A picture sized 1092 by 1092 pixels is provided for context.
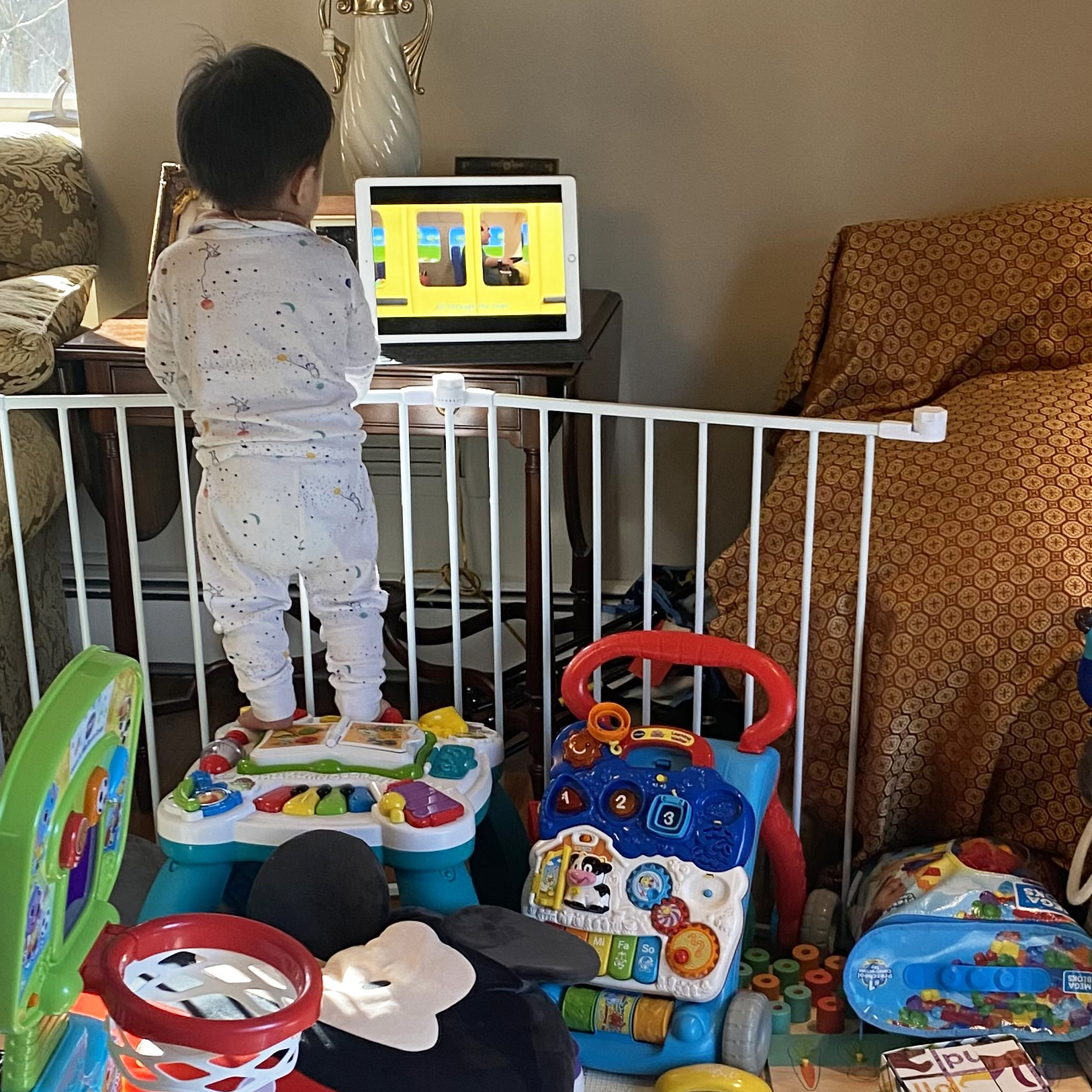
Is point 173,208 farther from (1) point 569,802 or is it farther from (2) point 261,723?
(1) point 569,802

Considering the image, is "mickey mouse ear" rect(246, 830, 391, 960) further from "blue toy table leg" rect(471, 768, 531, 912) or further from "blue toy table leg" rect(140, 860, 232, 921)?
"blue toy table leg" rect(471, 768, 531, 912)

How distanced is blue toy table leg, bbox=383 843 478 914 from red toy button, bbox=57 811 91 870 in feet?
1.89

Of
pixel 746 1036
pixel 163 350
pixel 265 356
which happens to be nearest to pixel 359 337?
pixel 265 356

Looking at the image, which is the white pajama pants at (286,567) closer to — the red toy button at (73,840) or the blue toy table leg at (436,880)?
the blue toy table leg at (436,880)

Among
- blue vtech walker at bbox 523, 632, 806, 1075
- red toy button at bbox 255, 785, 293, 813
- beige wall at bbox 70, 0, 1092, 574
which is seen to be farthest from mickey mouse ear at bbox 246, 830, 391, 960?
beige wall at bbox 70, 0, 1092, 574

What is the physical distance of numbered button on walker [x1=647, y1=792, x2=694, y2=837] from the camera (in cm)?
167

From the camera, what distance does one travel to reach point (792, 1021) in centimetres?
175

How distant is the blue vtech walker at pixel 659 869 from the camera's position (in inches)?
63.6

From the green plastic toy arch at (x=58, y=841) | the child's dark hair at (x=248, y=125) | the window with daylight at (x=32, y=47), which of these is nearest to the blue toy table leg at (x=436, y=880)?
the green plastic toy arch at (x=58, y=841)

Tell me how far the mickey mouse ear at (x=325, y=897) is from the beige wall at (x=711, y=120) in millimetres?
1451

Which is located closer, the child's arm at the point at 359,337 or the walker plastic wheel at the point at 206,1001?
the walker plastic wheel at the point at 206,1001

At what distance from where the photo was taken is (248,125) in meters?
1.62

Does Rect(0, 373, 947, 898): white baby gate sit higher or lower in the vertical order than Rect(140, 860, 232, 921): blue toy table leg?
higher

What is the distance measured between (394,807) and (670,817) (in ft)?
1.13
